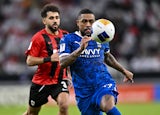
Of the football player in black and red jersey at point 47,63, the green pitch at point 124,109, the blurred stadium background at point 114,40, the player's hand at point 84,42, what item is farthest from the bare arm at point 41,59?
the blurred stadium background at point 114,40

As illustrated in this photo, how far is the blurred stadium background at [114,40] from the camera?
1981cm

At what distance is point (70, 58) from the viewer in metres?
8.80

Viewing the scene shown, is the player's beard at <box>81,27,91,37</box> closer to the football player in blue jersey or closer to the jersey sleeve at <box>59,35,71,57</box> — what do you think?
the football player in blue jersey

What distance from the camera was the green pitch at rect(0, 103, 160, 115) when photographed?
16.3m

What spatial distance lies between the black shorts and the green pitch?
17.2 ft

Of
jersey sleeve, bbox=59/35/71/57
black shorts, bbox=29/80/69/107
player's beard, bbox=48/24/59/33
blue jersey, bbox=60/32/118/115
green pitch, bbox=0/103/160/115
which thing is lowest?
green pitch, bbox=0/103/160/115

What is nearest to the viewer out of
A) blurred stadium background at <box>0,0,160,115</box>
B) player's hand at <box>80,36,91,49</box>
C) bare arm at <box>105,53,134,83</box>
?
player's hand at <box>80,36,91,49</box>

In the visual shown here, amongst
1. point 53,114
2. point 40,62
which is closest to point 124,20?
point 53,114

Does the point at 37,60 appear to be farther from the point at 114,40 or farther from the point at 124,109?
the point at 114,40

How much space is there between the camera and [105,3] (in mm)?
22453

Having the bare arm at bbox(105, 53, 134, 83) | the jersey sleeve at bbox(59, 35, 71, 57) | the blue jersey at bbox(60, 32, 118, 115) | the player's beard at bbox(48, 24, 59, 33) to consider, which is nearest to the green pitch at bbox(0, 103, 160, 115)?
the player's beard at bbox(48, 24, 59, 33)

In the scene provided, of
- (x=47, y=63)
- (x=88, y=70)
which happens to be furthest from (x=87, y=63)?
(x=47, y=63)

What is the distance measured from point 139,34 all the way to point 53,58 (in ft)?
39.1

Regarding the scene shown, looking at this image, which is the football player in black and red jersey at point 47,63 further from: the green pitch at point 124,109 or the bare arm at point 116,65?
the green pitch at point 124,109
